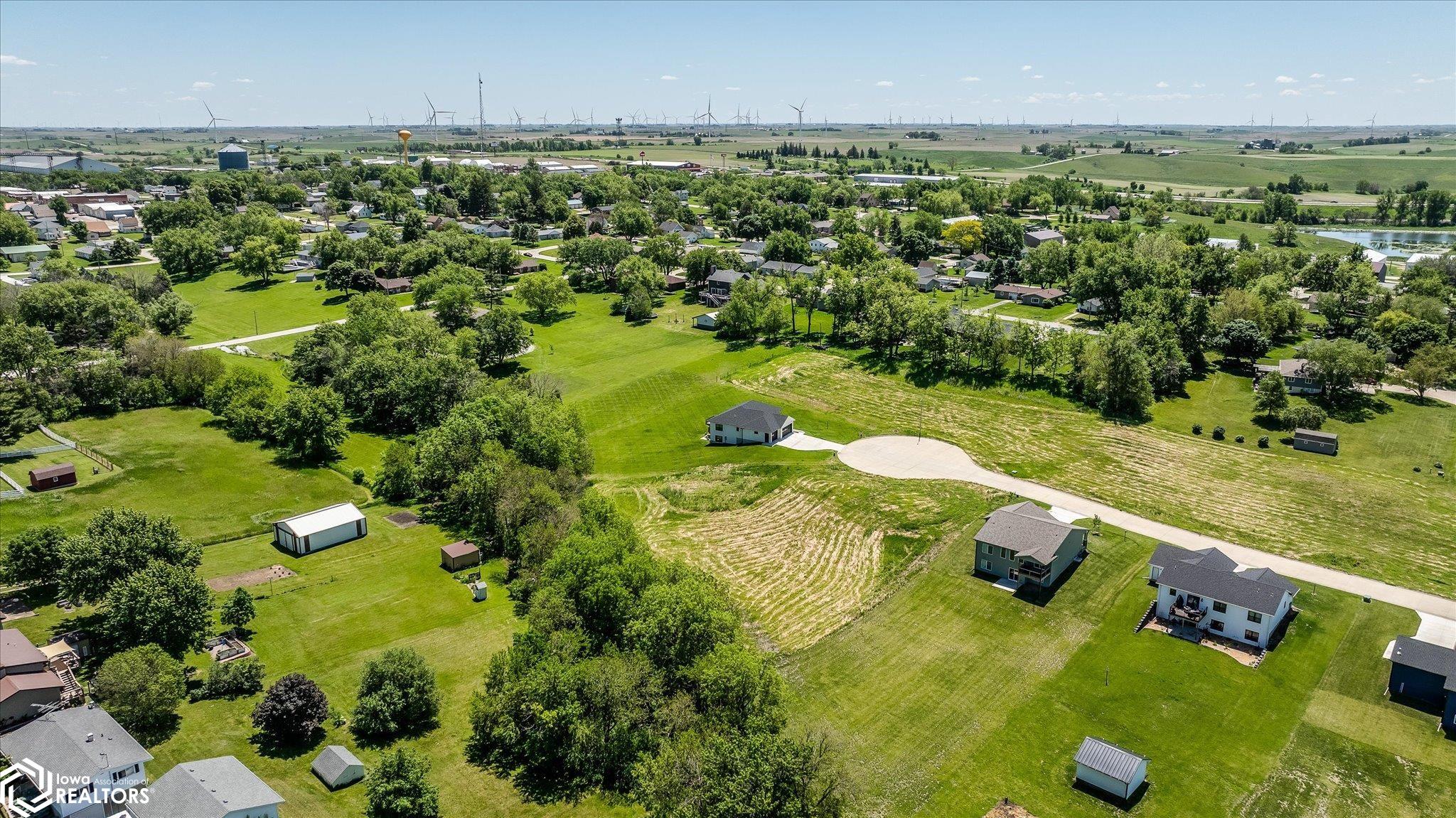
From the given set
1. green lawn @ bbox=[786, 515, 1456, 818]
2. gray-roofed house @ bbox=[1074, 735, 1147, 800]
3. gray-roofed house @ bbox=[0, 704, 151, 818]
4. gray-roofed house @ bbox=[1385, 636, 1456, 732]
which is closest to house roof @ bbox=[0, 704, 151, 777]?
gray-roofed house @ bbox=[0, 704, 151, 818]

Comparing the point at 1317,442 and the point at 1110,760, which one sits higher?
the point at 1317,442

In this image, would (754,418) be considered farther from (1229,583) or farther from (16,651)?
(16,651)

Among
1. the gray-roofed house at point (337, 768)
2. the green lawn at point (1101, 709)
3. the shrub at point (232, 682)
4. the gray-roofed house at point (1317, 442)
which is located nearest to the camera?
the gray-roofed house at point (337, 768)

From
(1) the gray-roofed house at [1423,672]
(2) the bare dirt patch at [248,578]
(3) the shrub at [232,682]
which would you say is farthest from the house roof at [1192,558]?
(2) the bare dirt patch at [248,578]

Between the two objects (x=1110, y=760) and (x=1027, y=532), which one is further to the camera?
(x=1027, y=532)

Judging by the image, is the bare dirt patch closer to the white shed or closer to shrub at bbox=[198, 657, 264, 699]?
the white shed

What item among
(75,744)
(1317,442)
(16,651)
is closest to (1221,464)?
(1317,442)

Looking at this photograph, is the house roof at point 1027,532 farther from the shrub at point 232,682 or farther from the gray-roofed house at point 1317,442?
the shrub at point 232,682
